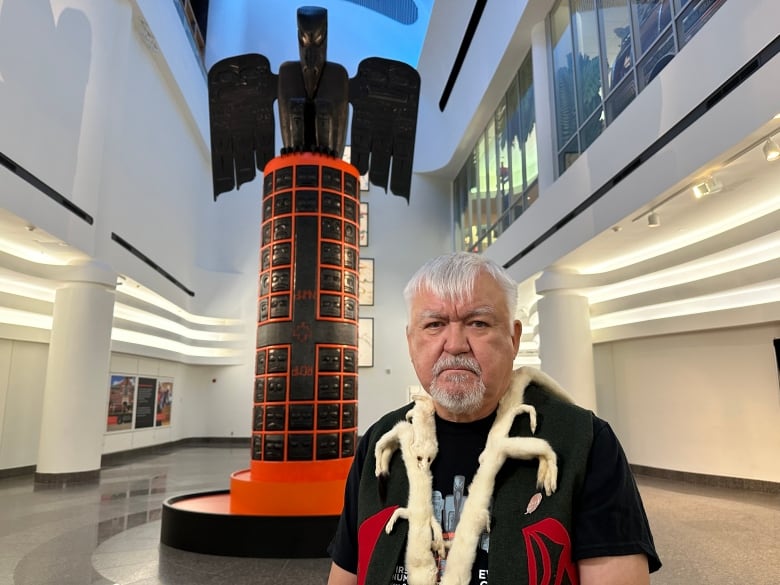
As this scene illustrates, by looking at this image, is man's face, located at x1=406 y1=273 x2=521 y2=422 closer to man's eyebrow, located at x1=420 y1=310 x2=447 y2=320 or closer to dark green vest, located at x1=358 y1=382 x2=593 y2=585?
man's eyebrow, located at x1=420 y1=310 x2=447 y2=320

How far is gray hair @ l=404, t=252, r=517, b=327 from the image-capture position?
1.31 meters

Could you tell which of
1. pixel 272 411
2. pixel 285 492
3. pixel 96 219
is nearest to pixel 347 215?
pixel 272 411

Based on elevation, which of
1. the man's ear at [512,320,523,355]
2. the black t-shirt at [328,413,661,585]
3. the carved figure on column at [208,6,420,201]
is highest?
the carved figure on column at [208,6,420,201]

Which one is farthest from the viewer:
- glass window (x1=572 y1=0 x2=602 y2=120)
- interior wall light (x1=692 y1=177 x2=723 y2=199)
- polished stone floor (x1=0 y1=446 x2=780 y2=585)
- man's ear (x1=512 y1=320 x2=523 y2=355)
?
glass window (x1=572 y1=0 x2=602 y2=120)

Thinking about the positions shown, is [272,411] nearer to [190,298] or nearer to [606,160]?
[606,160]

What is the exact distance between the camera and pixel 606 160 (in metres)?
7.23

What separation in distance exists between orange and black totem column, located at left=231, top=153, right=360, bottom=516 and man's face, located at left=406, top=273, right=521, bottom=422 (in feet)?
13.4

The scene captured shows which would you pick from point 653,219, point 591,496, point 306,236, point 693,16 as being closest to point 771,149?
point 653,219

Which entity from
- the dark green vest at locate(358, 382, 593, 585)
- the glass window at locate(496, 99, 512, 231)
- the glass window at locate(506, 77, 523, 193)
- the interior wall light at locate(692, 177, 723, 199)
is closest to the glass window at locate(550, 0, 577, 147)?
the glass window at locate(506, 77, 523, 193)

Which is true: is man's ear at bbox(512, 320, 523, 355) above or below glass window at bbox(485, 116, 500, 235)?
below

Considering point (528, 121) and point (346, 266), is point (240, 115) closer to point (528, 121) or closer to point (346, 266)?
point (346, 266)

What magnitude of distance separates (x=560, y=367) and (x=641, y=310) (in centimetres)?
193

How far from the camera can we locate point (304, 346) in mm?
5383

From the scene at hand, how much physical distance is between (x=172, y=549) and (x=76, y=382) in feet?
17.5
